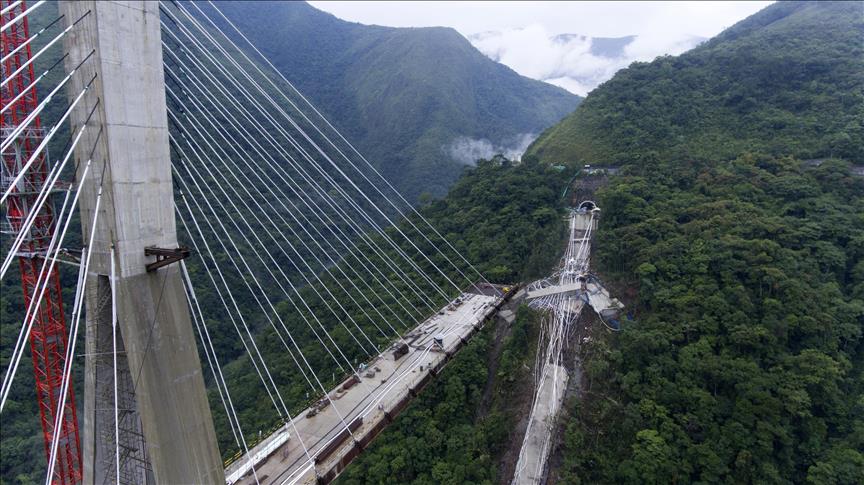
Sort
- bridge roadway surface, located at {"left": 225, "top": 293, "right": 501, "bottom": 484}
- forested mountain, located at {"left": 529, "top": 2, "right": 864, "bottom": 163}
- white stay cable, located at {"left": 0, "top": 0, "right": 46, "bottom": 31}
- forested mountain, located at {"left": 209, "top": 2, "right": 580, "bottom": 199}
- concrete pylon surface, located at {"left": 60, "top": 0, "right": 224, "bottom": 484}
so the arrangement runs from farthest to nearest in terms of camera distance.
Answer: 1. forested mountain, located at {"left": 209, "top": 2, "right": 580, "bottom": 199}
2. forested mountain, located at {"left": 529, "top": 2, "right": 864, "bottom": 163}
3. bridge roadway surface, located at {"left": 225, "top": 293, "right": 501, "bottom": 484}
4. concrete pylon surface, located at {"left": 60, "top": 0, "right": 224, "bottom": 484}
5. white stay cable, located at {"left": 0, "top": 0, "right": 46, "bottom": 31}

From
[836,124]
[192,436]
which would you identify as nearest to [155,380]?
[192,436]

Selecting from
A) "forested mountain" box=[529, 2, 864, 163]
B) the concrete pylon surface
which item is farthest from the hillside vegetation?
the concrete pylon surface

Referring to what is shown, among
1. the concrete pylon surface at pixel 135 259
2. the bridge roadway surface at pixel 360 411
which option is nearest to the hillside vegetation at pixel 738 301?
the bridge roadway surface at pixel 360 411

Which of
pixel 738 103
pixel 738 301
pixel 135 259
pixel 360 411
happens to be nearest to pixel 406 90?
pixel 738 103

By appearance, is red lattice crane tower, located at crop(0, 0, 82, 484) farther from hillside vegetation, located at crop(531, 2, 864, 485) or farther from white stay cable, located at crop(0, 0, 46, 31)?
hillside vegetation, located at crop(531, 2, 864, 485)

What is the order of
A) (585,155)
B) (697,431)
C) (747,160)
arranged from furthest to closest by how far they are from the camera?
(585,155), (747,160), (697,431)

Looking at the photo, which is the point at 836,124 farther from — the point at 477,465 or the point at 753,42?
the point at 477,465
